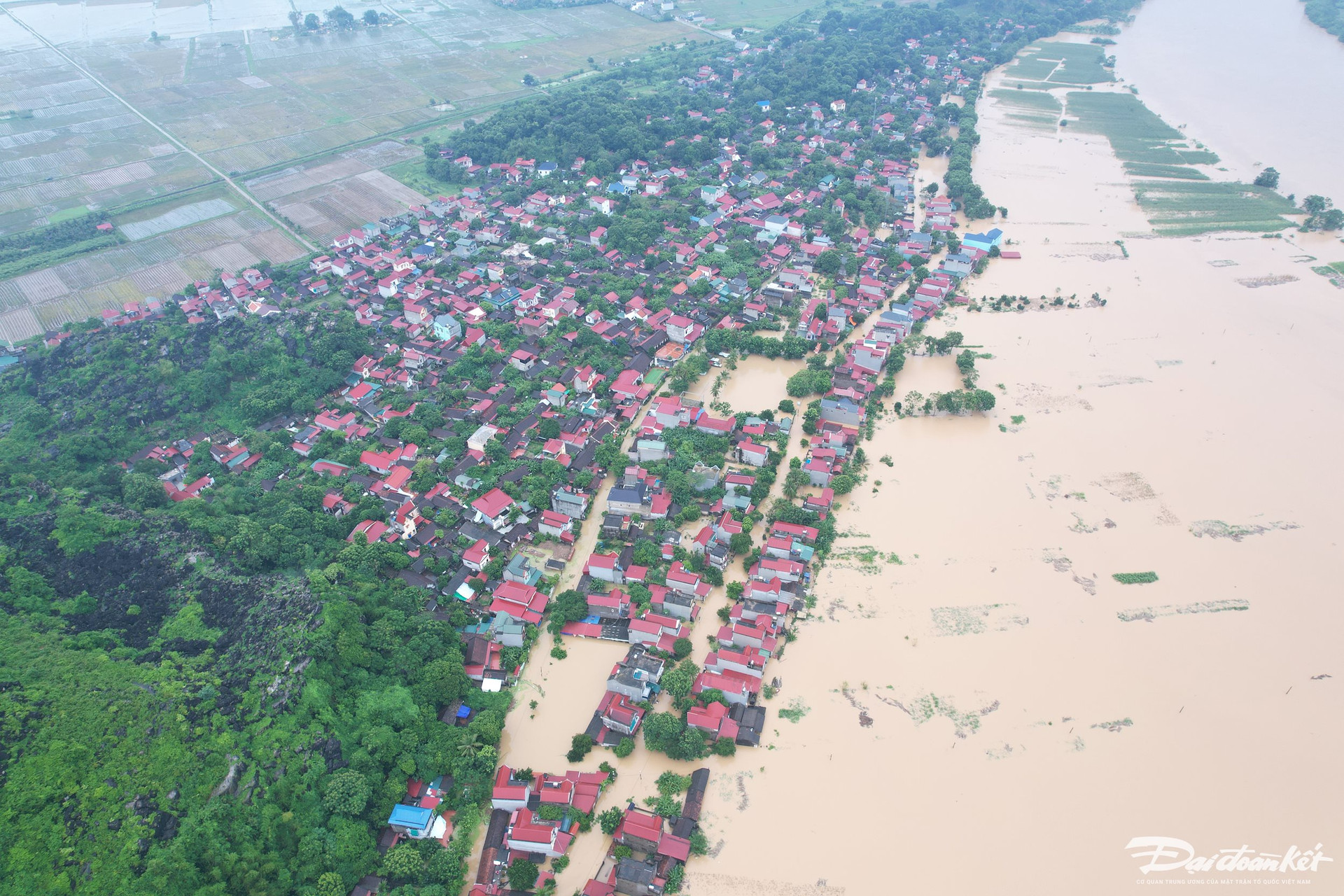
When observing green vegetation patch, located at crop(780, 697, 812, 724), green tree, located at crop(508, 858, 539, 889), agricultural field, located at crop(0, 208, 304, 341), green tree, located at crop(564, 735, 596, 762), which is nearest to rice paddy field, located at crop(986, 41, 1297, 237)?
green vegetation patch, located at crop(780, 697, 812, 724)

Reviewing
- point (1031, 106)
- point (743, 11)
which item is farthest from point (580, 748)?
point (743, 11)

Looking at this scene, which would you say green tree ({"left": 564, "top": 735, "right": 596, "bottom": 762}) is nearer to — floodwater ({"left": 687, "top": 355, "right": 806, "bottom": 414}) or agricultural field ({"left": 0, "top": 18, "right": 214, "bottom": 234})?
floodwater ({"left": 687, "top": 355, "right": 806, "bottom": 414})

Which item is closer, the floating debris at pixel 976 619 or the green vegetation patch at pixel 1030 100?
the floating debris at pixel 976 619

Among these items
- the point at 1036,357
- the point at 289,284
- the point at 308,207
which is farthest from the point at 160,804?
the point at 308,207

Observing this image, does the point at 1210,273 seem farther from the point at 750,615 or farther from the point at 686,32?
the point at 686,32

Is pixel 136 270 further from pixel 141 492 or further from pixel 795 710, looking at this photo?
pixel 795 710

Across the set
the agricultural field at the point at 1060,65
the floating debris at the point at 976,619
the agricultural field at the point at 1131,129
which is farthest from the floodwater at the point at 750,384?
the agricultural field at the point at 1060,65

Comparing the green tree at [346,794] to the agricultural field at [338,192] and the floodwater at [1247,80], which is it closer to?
the agricultural field at [338,192]
